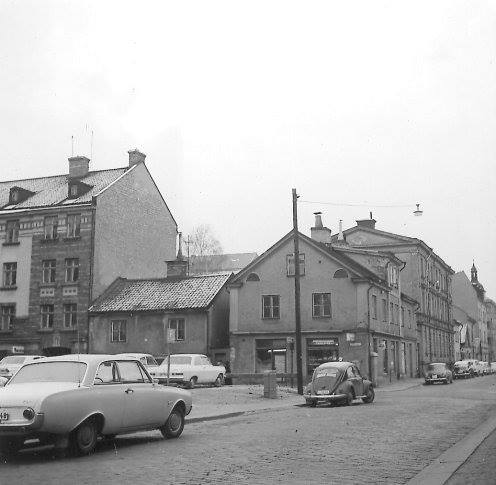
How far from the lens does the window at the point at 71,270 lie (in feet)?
152

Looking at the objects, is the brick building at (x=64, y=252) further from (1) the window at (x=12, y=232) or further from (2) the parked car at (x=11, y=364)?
(2) the parked car at (x=11, y=364)

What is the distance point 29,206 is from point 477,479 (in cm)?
4438

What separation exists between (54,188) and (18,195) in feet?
8.57

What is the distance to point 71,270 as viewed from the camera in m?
46.6

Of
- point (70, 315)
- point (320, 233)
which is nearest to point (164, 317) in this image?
point (70, 315)

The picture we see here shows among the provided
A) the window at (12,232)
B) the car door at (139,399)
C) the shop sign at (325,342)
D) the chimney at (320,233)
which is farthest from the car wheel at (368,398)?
the window at (12,232)

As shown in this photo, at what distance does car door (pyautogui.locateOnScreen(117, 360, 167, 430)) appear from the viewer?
39.7 feet

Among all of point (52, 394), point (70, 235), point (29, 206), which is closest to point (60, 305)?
point (70, 235)

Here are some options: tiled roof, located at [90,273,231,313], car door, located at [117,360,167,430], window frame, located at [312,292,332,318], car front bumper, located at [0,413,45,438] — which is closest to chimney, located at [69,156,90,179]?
tiled roof, located at [90,273,231,313]

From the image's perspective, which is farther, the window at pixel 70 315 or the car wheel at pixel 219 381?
the window at pixel 70 315

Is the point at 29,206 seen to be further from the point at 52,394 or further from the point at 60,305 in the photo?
the point at 52,394

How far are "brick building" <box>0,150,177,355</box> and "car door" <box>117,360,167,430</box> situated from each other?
3299cm

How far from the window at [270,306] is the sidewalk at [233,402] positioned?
1094cm

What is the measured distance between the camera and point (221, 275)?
4597 centimetres
